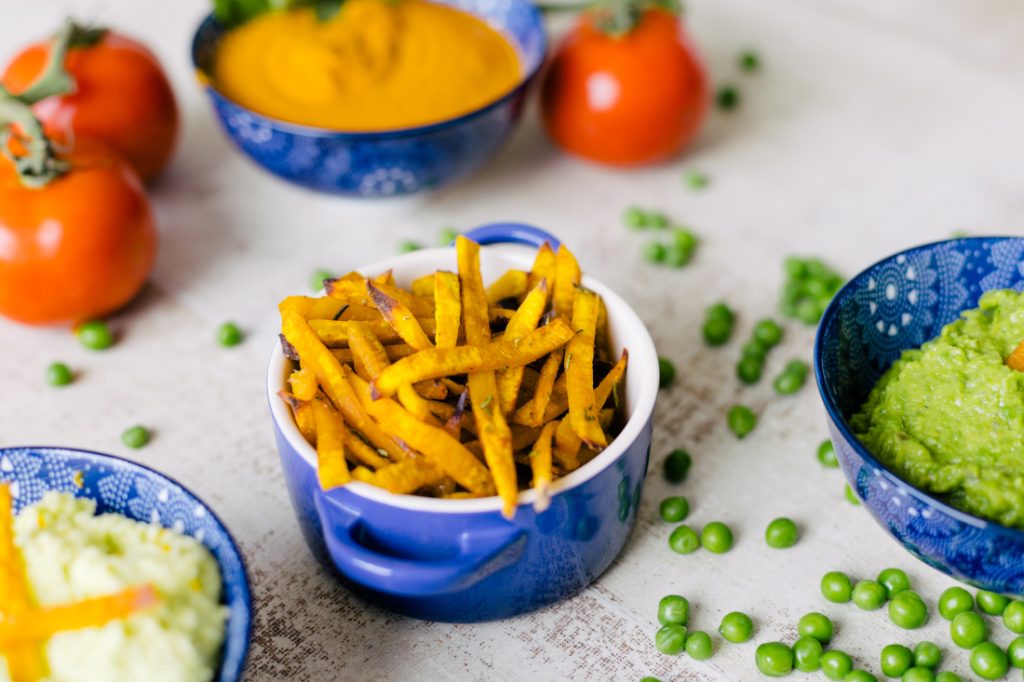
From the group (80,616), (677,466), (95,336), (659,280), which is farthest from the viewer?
(659,280)

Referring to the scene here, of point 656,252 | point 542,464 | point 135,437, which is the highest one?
point 542,464

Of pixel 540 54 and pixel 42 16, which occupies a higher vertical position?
pixel 540 54

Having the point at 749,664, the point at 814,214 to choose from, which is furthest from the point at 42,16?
the point at 749,664

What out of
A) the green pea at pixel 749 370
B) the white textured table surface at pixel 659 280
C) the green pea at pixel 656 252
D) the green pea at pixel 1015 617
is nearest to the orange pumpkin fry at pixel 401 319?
the white textured table surface at pixel 659 280

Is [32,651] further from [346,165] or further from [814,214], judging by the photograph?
[814,214]

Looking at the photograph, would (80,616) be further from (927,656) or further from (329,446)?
(927,656)

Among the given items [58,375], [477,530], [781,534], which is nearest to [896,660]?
[781,534]
